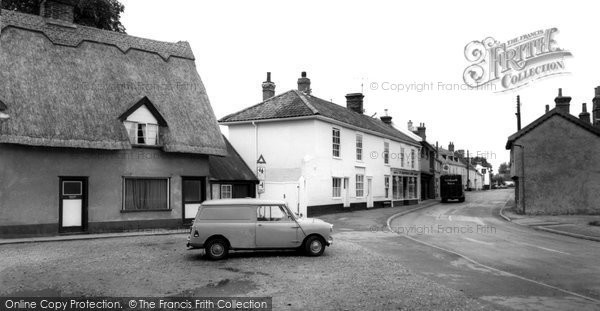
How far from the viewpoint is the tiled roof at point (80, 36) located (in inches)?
776

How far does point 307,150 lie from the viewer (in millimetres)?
26844

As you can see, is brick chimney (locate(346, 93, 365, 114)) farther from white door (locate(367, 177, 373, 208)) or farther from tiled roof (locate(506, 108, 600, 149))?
tiled roof (locate(506, 108, 600, 149))

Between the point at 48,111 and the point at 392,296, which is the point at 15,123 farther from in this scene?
the point at 392,296

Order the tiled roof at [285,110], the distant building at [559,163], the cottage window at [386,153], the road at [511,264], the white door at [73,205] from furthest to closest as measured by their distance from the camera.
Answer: the cottage window at [386,153]
the distant building at [559,163]
the tiled roof at [285,110]
the white door at [73,205]
the road at [511,264]

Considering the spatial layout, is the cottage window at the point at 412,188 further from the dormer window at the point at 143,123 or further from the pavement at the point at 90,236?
the dormer window at the point at 143,123

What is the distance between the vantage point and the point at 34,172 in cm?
1780

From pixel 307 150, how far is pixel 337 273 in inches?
637

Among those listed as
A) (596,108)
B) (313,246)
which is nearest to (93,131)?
(313,246)

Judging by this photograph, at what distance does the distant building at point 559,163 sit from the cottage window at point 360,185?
1020cm

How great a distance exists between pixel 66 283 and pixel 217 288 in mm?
3155

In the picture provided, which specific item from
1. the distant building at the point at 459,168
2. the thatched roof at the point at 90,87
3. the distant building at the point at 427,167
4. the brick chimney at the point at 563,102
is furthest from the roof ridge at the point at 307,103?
the distant building at the point at 459,168

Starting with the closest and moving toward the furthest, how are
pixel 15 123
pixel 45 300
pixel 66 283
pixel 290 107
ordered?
pixel 45 300 < pixel 66 283 < pixel 15 123 < pixel 290 107

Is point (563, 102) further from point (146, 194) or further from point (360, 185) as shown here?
Answer: point (146, 194)

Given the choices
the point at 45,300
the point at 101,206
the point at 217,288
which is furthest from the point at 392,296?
the point at 101,206
